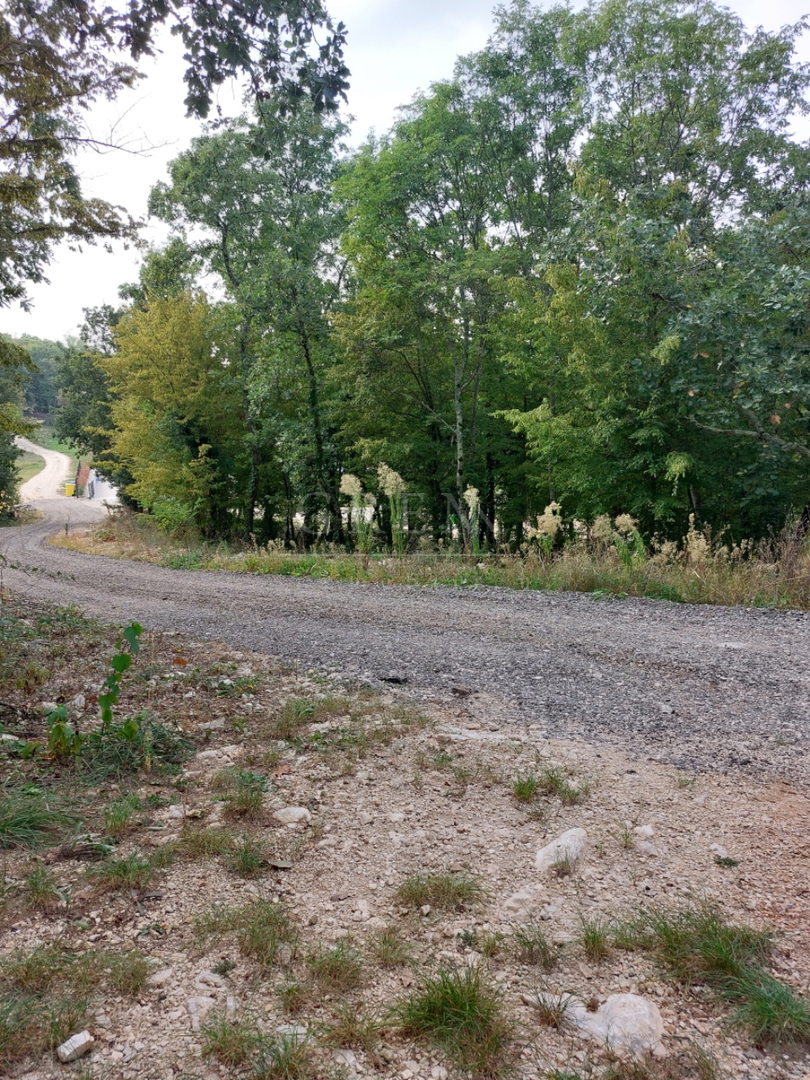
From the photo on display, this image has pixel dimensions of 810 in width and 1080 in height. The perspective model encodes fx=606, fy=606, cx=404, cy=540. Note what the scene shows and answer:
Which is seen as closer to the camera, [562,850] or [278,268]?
[562,850]

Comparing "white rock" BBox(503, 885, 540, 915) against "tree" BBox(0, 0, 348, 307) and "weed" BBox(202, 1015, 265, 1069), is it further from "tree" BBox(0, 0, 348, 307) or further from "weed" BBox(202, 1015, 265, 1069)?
"tree" BBox(0, 0, 348, 307)

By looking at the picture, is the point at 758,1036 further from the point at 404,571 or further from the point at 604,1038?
the point at 404,571

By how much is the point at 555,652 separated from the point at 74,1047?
4.44m

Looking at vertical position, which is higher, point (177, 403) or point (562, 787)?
point (177, 403)

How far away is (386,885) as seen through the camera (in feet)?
7.51

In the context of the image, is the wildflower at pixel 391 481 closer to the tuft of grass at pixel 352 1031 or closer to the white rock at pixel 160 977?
the white rock at pixel 160 977

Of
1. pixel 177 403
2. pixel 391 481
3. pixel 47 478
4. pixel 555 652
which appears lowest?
pixel 555 652

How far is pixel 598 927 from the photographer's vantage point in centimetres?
203

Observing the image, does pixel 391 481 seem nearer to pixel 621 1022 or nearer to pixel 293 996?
pixel 293 996

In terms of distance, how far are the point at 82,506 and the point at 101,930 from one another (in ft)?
142

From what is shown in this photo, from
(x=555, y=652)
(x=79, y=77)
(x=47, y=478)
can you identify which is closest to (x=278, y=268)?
(x=79, y=77)

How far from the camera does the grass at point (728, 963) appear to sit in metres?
1.61

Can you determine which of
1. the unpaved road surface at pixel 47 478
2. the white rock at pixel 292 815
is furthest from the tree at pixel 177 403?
the unpaved road surface at pixel 47 478

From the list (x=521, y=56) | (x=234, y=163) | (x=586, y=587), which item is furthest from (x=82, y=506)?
(x=586, y=587)
